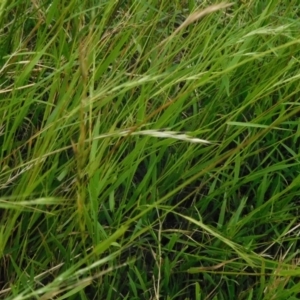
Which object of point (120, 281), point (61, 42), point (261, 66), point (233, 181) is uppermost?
point (61, 42)

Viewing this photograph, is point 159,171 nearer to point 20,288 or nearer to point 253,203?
point 253,203

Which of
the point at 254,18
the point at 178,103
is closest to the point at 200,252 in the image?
the point at 178,103

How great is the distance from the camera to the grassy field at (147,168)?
1.06 meters

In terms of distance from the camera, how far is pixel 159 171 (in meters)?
1.24

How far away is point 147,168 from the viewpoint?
1220mm

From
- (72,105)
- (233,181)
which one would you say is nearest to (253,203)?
(233,181)

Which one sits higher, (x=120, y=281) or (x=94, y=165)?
(x=94, y=165)

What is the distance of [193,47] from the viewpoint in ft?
4.28

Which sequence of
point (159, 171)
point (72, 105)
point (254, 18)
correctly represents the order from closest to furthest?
point (72, 105) → point (159, 171) → point (254, 18)

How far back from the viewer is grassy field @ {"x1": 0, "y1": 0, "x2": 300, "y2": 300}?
1064mm

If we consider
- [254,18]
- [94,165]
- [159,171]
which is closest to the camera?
[94,165]

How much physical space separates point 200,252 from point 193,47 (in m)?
0.44

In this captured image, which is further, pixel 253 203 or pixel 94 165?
pixel 253 203

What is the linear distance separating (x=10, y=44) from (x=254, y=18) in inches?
21.5
